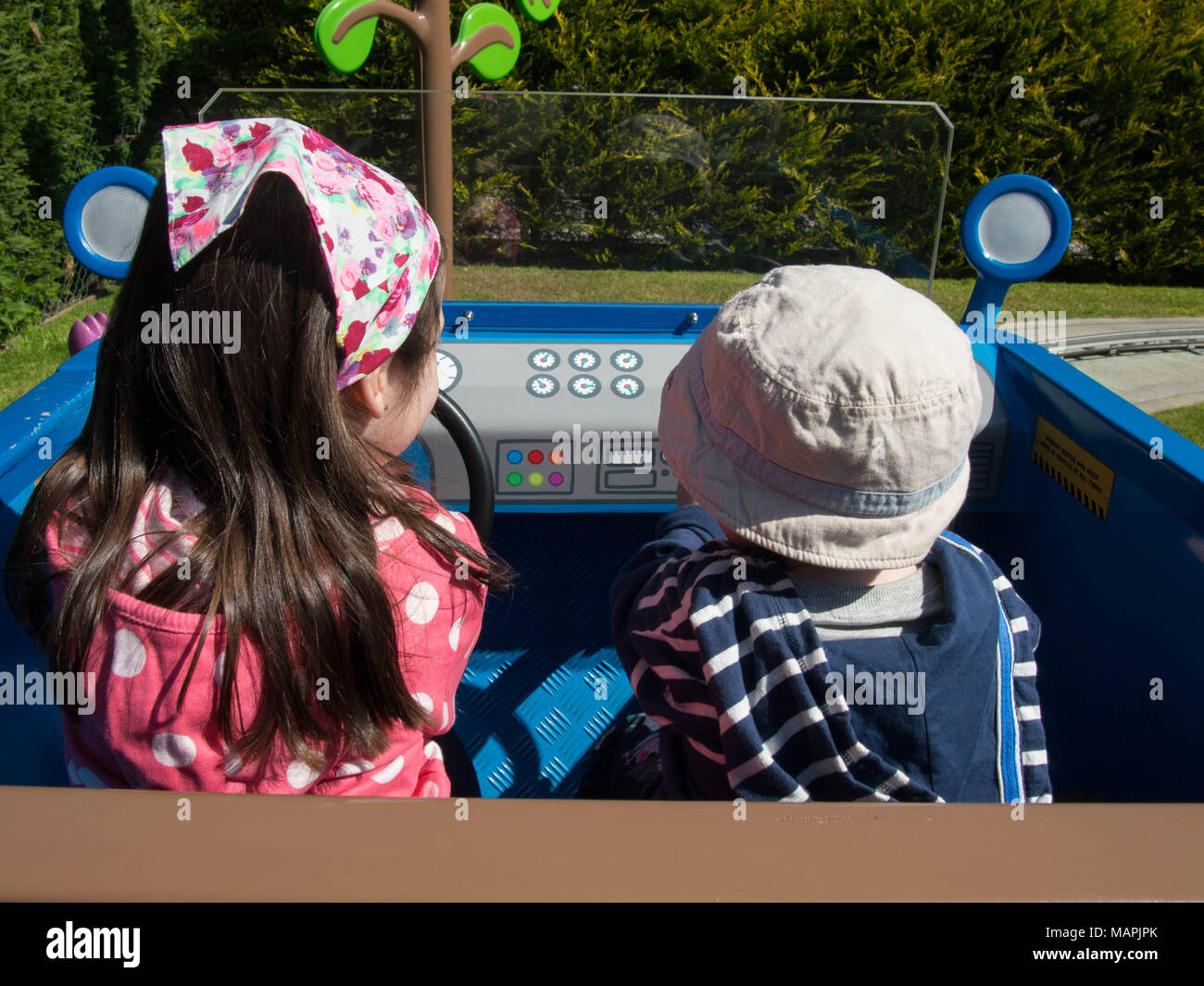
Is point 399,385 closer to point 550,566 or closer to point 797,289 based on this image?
point 797,289

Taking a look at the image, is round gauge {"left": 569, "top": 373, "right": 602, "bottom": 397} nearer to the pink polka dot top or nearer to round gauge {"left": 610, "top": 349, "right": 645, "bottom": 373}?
round gauge {"left": 610, "top": 349, "right": 645, "bottom": 373}

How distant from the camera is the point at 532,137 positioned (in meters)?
1.80

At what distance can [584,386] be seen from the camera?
5.77 feet

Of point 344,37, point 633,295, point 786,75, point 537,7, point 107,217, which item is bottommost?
point 633,295

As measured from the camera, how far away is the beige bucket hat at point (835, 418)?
840mm

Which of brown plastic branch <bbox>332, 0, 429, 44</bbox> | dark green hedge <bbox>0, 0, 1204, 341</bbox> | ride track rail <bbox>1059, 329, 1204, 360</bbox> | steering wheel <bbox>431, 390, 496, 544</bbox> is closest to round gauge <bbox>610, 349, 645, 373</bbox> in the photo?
steering wheel <bbox>431, 390, 496, 544</bbox>

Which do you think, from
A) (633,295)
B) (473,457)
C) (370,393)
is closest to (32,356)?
(633,295)

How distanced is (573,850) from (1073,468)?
138 centimetres

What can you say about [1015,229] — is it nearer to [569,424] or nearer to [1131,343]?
[569,424]

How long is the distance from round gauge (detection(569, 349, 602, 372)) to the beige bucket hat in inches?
33.8

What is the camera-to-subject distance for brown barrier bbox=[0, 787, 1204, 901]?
0.56m

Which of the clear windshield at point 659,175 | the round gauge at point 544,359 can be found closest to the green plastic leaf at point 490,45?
the clear windshield at point 659,175
